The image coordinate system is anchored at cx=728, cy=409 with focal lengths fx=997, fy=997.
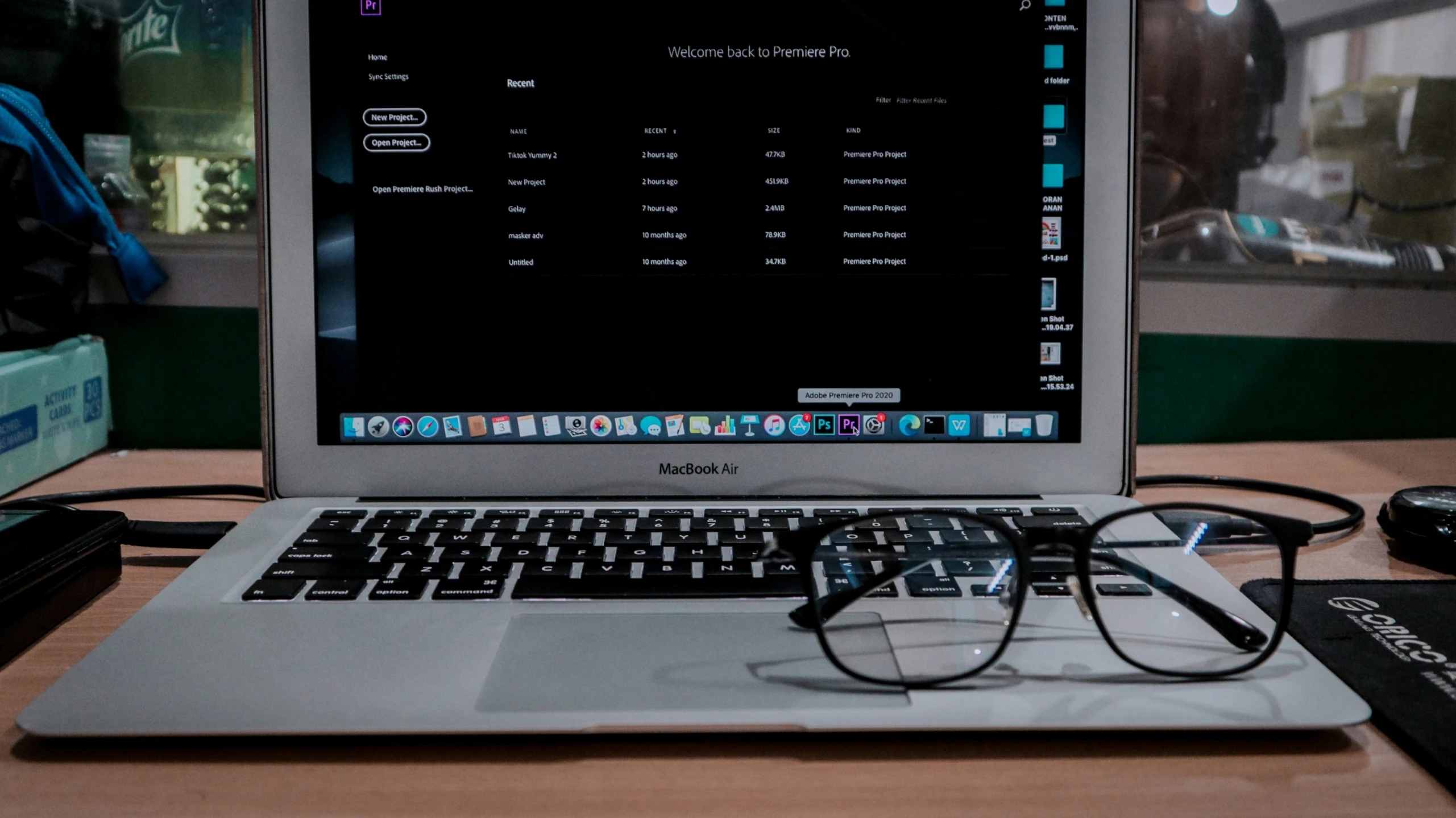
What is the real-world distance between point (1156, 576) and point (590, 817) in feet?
1.09

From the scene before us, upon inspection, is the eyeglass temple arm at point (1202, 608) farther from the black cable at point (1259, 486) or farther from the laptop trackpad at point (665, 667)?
the black cable at point (1259, 486)

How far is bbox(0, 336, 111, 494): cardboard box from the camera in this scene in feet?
2.67

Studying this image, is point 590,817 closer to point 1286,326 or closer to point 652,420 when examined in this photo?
point 652,420

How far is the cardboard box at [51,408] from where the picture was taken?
81 cm

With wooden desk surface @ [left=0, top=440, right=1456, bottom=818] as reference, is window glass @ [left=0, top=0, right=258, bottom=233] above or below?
above

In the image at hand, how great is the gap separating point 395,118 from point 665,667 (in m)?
0.44

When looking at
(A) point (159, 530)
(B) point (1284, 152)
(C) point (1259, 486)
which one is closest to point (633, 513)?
(A) point (159, 530)

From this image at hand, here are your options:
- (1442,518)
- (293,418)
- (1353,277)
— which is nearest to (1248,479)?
(1442,518)

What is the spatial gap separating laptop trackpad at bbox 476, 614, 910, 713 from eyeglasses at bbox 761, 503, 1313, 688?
0.02 metres

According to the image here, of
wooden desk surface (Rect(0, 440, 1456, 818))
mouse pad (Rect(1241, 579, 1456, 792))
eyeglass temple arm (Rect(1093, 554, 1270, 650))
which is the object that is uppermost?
eyeglass temple arm (Rect(1093, 554, 1270, 650))

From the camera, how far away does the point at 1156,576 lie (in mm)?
535

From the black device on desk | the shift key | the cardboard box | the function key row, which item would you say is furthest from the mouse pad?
the cardboard box

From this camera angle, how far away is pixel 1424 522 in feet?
2.18

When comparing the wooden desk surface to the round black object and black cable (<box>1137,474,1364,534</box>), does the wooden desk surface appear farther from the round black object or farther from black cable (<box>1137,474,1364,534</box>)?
black cable (<box>1137,474,1364,534</box>)
